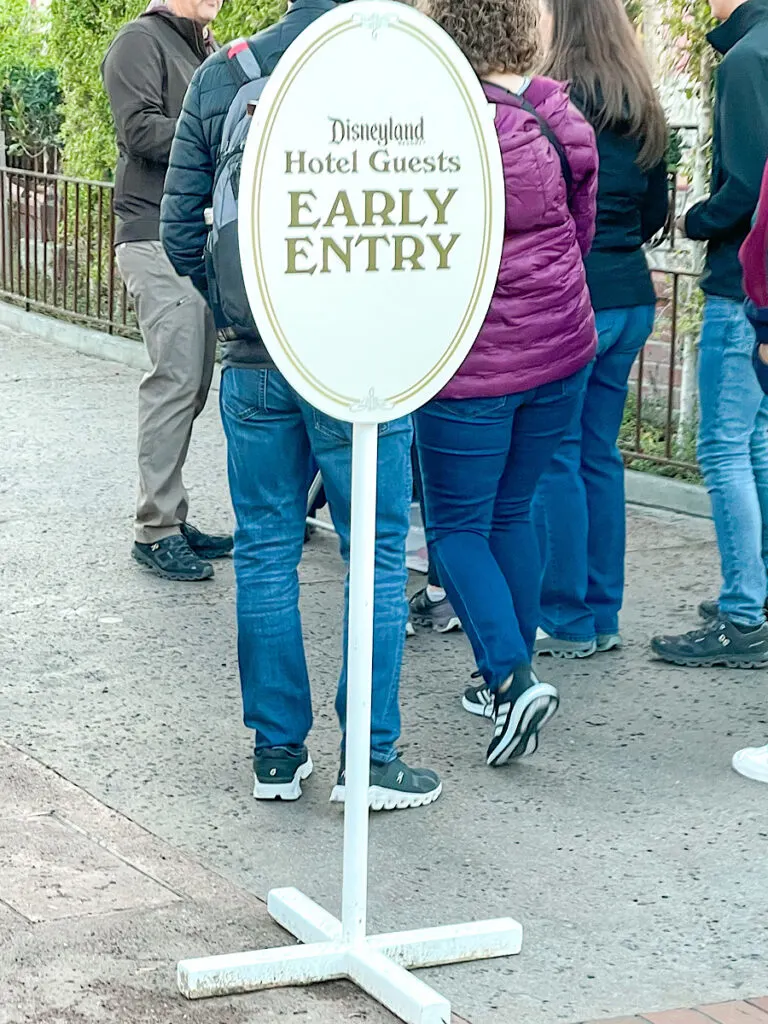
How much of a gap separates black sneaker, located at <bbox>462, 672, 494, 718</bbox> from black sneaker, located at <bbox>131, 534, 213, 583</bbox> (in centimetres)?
160

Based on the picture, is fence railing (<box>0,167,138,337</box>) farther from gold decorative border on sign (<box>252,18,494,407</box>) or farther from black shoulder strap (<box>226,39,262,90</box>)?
gold decorative border on sign (<box>252,18,494,407</box>)

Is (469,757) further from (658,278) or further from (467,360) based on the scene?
(658,278)

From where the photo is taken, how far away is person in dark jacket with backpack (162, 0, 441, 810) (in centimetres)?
424

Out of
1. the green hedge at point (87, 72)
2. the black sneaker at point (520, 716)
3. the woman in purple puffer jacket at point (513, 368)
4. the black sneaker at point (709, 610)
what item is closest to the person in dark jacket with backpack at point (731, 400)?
the black sneaker at point (709, 610)

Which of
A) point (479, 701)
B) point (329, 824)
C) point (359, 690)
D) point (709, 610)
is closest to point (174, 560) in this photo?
point (479, 701)

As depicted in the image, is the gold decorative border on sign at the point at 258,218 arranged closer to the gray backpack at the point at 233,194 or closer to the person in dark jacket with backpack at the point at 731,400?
the gray backpack at the point at 233,194

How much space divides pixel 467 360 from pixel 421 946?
1587 millimetres

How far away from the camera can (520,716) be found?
465 cm

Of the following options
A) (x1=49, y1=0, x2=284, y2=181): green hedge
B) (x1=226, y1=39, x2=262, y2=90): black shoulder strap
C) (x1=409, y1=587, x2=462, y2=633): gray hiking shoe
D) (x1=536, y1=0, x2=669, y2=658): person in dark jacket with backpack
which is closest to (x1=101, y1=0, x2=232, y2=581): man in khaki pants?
(x1=409, y1=587, x2=462, y2=633): gray hiking shoe

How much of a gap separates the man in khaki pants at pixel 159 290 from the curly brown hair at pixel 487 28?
2224mm

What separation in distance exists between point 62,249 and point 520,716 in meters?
8.24

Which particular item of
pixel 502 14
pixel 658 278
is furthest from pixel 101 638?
pixel 658 278

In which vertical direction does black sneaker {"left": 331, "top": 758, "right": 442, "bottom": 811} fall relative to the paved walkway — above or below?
above

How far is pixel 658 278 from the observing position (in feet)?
29.2
